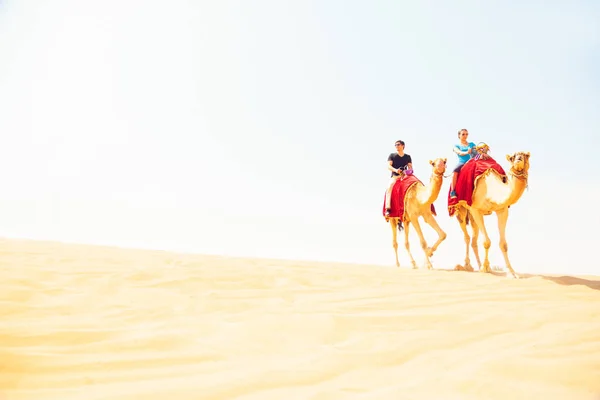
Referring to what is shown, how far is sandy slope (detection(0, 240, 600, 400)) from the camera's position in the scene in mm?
1873

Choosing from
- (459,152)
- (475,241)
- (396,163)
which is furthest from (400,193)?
(475,241)

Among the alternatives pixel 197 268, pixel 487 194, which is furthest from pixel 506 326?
pixel 487 194

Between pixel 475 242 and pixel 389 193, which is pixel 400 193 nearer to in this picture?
pixel 389 193

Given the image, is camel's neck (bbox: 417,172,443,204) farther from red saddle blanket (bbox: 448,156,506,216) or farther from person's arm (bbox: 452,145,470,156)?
person's arm (bbox: 452,145,470,156)

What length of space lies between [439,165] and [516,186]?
1.63 meters

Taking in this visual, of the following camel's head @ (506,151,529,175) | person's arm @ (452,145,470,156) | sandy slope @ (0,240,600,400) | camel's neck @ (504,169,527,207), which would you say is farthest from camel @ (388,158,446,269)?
sandy slope @ (0,240,600,400)

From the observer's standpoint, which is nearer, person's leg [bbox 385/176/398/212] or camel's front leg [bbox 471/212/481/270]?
camel's front leg [bbox 471/212/481/270]

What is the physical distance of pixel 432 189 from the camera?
9.16m

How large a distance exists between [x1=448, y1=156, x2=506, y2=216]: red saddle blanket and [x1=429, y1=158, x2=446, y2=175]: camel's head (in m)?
0.45

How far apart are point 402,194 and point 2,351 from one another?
9078mm

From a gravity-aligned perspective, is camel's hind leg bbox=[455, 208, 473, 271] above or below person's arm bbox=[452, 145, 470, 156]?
below

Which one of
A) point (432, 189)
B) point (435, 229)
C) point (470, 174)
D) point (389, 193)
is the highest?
point (470, 174)

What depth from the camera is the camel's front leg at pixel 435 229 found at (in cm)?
966

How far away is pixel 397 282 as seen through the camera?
213 inches
